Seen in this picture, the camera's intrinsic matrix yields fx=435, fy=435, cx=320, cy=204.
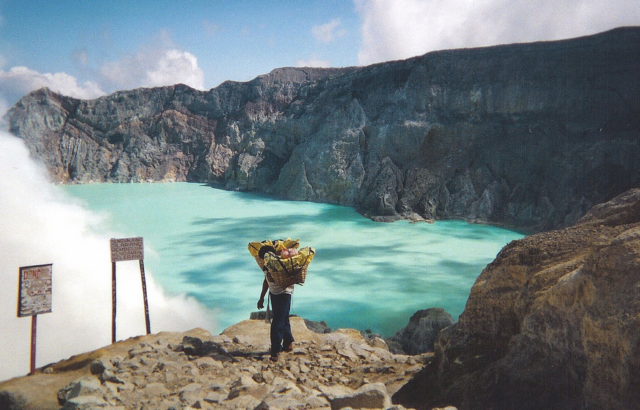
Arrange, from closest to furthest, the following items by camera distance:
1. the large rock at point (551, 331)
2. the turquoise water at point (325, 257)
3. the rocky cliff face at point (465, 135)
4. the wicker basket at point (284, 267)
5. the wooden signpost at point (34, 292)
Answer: the large rock at point (551, 331), the wicker basket at point (284, 267), the wooden signpost at point (34, 292), the turquoise water at point (325, 257), the rocky cliff face at point (465, 135)

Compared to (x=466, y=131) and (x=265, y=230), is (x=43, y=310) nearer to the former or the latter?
(x=265, y=230)

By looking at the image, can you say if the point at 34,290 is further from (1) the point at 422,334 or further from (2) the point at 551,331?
(1) the point at 422,334

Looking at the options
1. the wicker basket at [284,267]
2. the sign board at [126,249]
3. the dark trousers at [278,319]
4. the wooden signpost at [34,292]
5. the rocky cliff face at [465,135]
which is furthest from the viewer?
the rocky cliff face at [465,135]

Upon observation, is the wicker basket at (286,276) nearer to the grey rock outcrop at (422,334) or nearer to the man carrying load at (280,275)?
the man carrying load at (280,275)

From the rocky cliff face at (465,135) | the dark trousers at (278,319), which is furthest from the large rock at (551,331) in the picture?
the rocky cliff face at (465,135)

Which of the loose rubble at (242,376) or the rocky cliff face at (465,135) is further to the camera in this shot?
the rocky cliff face at (465,135)

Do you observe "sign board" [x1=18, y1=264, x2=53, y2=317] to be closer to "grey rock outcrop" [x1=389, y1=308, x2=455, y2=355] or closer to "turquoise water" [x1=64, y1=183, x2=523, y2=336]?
"turquoise water" [x1=64, y1=183, x2=523, y2=336]

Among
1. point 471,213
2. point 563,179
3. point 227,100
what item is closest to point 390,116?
point 471,213
